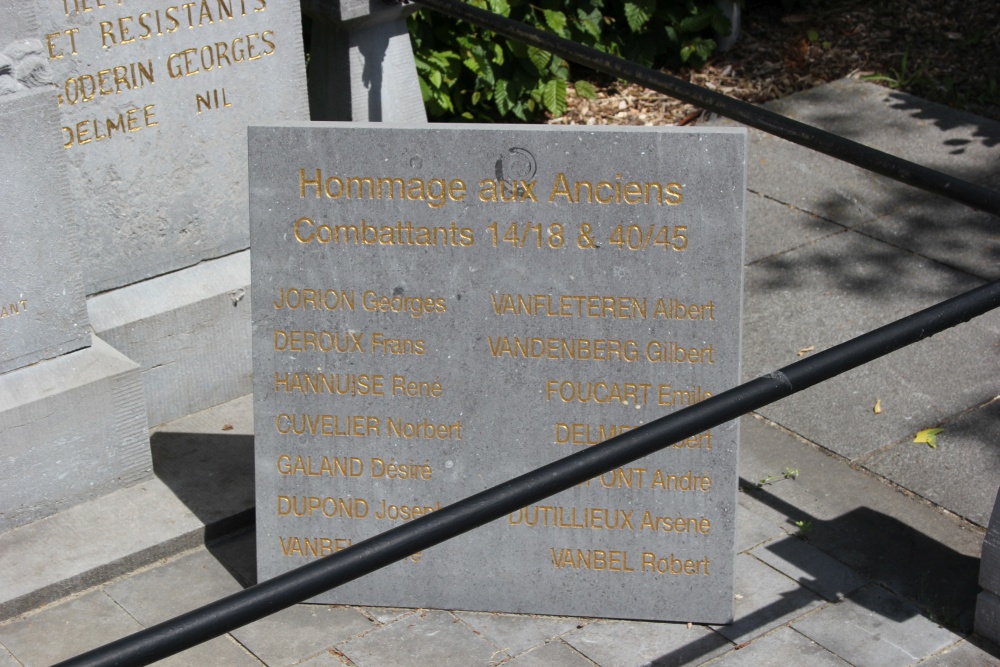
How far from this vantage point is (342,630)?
3578 millimetres

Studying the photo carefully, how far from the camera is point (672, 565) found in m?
3.56

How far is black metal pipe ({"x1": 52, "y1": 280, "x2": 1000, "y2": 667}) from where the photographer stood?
5.66 feet

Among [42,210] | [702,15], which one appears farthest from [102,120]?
[702,15]

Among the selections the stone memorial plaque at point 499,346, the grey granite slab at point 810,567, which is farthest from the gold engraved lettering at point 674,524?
the grey granite slab at point 810,567

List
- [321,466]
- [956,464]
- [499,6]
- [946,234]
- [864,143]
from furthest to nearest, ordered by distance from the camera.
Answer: [864,143] → [499,6] → [946,234] → [956,464] → [321,466]

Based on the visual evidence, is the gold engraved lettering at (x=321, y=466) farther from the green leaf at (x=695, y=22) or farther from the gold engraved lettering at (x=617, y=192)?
the green leaf at (x=695, y=22)

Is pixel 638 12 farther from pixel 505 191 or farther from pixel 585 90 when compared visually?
pixel 505 191

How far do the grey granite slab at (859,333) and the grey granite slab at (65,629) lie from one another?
2.36 m

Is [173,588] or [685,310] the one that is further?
[173,588]

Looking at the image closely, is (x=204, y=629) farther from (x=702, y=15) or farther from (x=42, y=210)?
(x=702, y=15)

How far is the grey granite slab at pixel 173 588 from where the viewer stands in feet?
12.2

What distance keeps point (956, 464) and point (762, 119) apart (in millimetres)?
1553

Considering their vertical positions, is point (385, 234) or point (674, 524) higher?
point (385, 234)

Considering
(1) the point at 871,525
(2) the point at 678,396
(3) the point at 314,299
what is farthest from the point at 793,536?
(3) the point at 314,299
